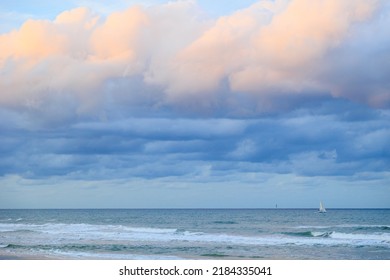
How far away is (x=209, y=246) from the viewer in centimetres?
2728

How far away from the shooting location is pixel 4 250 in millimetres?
24953
